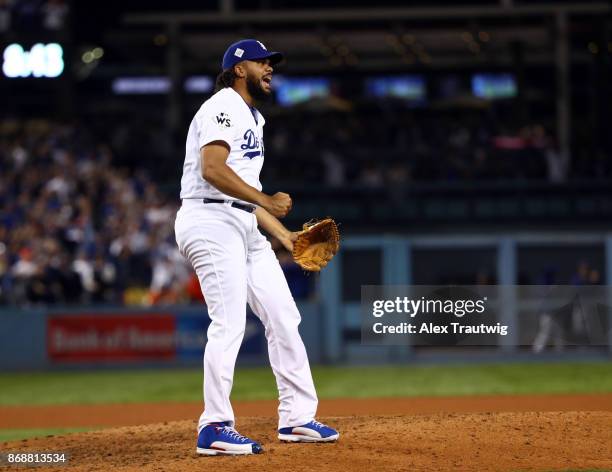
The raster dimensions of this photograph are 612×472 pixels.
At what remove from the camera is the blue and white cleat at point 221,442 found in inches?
220

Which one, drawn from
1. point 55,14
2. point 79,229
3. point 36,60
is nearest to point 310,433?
point 79,229

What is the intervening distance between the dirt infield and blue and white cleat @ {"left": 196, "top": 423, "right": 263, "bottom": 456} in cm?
6

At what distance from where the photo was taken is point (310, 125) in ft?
76.1

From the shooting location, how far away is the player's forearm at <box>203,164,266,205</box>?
5.42 metres

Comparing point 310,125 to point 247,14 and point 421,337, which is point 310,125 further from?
point 421,337

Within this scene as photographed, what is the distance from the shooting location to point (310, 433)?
595cm

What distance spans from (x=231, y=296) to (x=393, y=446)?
50.2 inches

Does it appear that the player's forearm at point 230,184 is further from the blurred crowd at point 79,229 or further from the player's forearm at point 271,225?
the blurred crowd at point 79,229

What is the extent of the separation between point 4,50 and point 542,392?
616 inches

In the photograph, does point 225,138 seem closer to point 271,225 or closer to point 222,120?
point 222,120

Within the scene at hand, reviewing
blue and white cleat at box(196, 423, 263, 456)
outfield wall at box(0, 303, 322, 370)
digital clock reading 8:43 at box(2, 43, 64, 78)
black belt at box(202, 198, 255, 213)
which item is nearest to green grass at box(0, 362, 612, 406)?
outfield wall at box(0, 303, 322, 370)

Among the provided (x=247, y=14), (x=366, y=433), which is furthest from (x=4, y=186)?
(x=366, y=433)

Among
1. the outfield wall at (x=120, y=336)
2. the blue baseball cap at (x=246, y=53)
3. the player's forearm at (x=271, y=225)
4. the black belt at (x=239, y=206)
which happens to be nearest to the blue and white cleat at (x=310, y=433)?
the player's forearm at (x=271, y=225)

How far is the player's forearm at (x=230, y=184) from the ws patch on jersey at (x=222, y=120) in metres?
0.23
